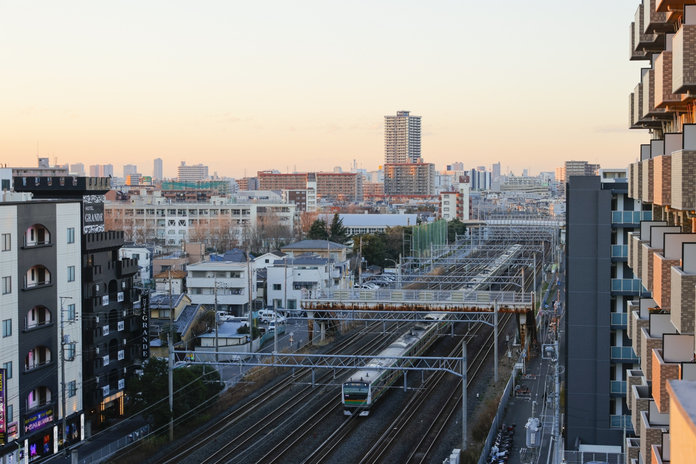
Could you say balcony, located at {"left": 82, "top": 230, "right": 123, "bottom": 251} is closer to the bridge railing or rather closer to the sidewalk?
the sidewalk

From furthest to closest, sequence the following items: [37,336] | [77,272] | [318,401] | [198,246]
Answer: [198,246]
[318,401]
[77,272]
[37,336]

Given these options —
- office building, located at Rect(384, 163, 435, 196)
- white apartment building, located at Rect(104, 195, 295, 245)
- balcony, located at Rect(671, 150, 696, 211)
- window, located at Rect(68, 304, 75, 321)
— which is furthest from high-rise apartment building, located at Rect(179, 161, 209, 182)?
balcony, located at Rect(671, 150, 696, 211)

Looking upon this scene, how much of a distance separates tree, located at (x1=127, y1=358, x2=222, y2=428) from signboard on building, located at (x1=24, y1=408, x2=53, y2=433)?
1.78m

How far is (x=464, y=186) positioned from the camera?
74.4 metres

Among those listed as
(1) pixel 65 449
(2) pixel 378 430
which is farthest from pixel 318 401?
(1) pixel 65 449

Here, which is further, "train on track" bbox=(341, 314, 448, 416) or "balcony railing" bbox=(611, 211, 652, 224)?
"train on track" bbox=(341, 314, 448, 416)

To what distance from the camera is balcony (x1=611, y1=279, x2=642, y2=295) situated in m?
13.3

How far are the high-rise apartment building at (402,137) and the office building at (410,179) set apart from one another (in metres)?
31.8

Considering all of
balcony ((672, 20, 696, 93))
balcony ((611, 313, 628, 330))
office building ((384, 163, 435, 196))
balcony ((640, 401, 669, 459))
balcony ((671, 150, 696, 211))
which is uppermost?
office building ((384, 163, 435, 196))

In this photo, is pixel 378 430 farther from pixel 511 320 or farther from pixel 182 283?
pixel 182 283

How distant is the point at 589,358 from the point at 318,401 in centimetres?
658

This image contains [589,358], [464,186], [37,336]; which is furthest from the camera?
[464,186]

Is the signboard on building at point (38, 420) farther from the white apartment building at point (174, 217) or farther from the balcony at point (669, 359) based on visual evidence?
the white apartment building at point (174, 217)

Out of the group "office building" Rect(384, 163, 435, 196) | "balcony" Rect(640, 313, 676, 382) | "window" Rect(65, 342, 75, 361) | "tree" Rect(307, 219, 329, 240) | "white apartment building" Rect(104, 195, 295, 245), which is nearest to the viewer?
"balcony" Rect(640, 313, 676, 382)
